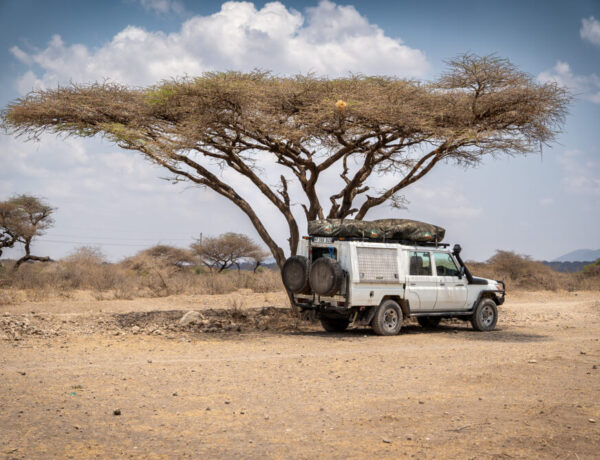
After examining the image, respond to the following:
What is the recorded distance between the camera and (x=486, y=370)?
8.70m

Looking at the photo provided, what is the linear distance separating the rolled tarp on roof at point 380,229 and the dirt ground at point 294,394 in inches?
90.9

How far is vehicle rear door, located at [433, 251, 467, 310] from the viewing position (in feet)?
46.6

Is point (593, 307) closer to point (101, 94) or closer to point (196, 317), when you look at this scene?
point (196, 317)

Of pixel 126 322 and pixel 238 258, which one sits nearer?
pixel 126 322

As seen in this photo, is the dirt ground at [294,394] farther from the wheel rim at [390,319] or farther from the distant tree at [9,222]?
the distant tree at [9,222]

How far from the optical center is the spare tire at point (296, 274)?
13141 millimetres

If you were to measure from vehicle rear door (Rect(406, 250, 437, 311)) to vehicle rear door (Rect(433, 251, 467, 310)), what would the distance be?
0.63 feet

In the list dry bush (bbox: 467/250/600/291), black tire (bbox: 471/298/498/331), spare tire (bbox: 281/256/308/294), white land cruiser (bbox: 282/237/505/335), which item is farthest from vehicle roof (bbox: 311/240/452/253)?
dry bush (bbox: 467/250/600/291)

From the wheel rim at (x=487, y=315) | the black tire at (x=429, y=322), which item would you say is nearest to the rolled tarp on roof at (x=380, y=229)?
the wheel rim at (x=487, y=315)

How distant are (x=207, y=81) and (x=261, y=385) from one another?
955 cm

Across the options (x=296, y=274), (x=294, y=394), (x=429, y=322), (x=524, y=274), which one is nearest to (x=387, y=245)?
(x=296, y=274)

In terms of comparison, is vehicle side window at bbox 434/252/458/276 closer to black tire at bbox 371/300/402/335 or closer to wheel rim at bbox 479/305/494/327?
wheel rim at bbox 479/305/494/327

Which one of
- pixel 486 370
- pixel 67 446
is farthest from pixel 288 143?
pixel 67 446

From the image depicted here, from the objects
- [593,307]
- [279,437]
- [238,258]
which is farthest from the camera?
[238,258]
